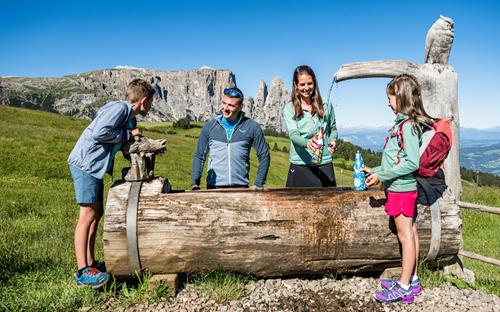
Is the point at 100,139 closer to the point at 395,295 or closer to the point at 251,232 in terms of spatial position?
the point at 251,232

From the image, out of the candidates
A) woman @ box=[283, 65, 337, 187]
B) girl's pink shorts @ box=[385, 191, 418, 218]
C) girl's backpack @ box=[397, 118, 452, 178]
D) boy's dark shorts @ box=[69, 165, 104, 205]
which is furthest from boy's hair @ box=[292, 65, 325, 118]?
boy's dark shorts @ box=[69, 165, 104, 205]

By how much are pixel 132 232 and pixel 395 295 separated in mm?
3397

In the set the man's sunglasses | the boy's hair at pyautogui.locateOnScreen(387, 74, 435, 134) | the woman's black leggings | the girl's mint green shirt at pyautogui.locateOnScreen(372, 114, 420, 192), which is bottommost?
the woman's black leggings

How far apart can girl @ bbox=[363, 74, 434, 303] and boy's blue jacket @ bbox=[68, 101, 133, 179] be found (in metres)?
3.16

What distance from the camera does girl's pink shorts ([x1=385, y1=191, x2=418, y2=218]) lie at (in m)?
4.43

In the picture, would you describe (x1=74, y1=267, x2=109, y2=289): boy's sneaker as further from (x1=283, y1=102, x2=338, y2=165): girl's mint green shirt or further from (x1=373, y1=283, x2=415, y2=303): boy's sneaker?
(x1=373, y1=283, x2=415, y2=303): boy's sneaker

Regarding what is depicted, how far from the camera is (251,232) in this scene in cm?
470

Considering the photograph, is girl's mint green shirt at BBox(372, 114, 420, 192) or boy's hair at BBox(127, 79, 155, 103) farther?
boy's hair at BBox(127, 79, 155, 103)

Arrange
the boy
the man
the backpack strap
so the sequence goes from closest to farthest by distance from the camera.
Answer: the backpack strap < the boy < the man

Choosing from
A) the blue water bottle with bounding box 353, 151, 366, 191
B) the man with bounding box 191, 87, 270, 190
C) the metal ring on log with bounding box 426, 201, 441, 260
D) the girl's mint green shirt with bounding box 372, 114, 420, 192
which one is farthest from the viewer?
the man with bounding box 191, 87, 270, 190

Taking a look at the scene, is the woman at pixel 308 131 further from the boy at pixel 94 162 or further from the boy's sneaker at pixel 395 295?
the boy at pixel 94 162

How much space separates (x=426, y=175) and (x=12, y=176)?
61.9 feet

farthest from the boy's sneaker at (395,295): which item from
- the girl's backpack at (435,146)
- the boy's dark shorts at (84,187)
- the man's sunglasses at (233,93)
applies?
the boy's dark shorts at (84,187)

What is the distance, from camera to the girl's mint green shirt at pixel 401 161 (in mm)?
4188
